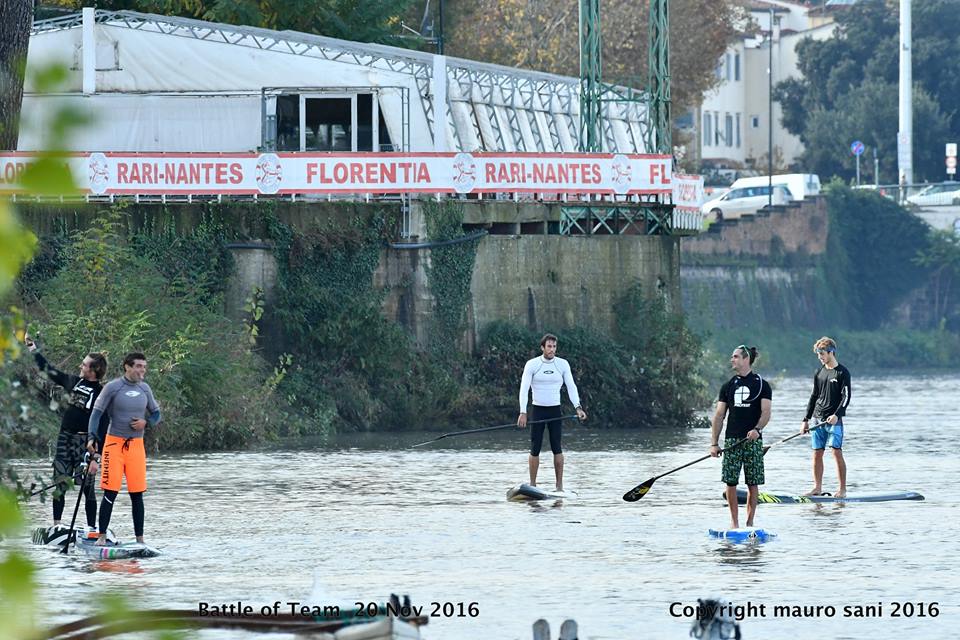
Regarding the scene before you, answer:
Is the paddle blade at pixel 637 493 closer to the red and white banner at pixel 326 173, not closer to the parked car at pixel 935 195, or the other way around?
the red and white banner at pixel 326 173

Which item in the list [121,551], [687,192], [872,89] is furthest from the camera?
[872,89]

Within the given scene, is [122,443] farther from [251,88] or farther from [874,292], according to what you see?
[874,292]

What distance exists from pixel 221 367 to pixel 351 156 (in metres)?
5.35

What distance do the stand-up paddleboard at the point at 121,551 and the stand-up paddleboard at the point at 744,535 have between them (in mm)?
4683

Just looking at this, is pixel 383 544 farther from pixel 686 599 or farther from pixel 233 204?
pixel 233 204

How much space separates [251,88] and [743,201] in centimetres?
4206

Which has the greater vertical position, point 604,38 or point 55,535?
point 604,38

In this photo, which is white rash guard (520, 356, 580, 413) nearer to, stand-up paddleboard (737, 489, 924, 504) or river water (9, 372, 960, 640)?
river water (9, 372, 960, 640)

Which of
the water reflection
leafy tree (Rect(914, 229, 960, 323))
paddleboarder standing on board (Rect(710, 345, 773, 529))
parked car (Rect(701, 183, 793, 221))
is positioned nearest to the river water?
the water reflection

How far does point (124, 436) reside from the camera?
598 inches

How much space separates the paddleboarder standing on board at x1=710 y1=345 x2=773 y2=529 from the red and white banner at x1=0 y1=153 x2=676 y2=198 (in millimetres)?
17755

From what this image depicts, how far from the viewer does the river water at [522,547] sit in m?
12.2

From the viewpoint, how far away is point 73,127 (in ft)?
10.4

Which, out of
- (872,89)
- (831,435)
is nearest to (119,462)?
(831,435)
